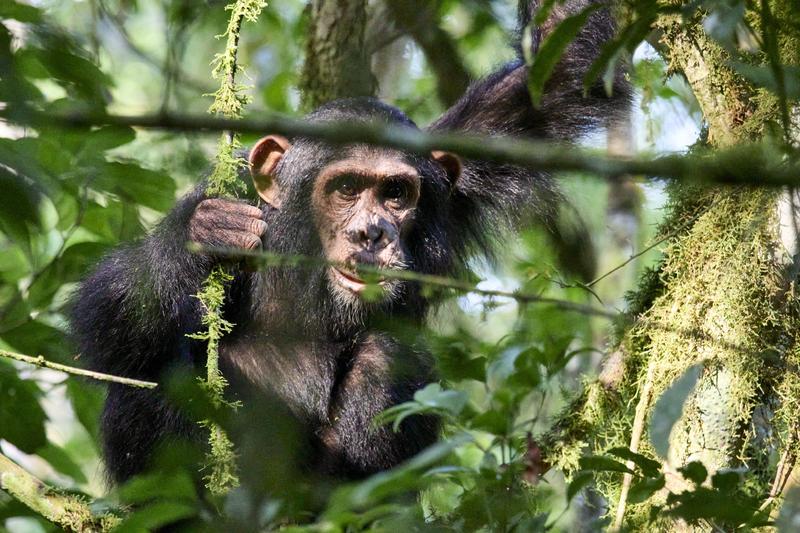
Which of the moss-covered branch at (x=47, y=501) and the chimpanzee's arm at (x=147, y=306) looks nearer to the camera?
the moss-covered branch at (x=47, y=501)

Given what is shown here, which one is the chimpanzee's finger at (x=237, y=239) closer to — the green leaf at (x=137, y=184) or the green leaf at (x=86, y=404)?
the green leaf at (x=137, y=184)

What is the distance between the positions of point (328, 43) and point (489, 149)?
199 inches

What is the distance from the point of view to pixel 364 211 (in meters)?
5.10

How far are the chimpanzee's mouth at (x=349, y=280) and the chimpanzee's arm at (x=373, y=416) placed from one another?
1.42ft

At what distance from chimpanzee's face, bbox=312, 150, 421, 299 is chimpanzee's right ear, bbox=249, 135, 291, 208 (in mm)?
266

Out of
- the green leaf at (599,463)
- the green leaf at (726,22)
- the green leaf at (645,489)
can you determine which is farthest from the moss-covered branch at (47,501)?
the green leaf at (726,22)

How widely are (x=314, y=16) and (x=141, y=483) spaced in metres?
4.87

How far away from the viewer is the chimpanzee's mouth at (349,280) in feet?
16.1

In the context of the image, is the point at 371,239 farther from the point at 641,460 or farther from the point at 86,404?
the point at 641,460

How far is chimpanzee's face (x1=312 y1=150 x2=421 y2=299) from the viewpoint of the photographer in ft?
16.1

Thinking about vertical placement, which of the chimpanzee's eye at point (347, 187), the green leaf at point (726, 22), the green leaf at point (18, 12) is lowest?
the chimpanzee's eye at point (347, 187)

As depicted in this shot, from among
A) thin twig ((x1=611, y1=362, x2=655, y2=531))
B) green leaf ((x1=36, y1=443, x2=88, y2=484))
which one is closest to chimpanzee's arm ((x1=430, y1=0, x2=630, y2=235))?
thin twig ((x1=611, y1=362, x2=655, y2=531))

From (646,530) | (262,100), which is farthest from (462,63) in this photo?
(646,530)

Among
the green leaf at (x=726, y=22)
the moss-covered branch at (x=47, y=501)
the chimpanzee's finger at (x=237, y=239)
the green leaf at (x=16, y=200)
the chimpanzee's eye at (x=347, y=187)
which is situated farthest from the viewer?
the chimpanzee's eye at (x=347, y=187)
